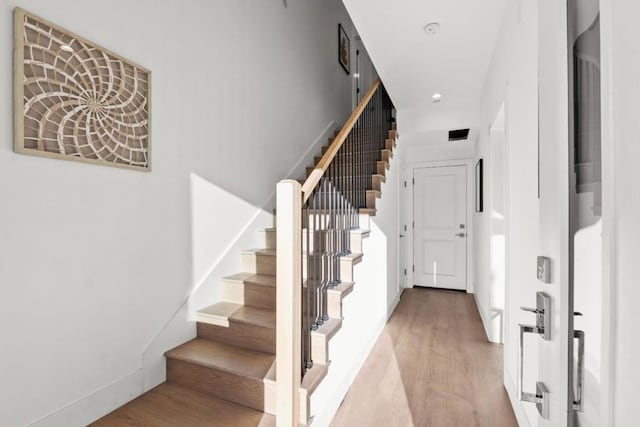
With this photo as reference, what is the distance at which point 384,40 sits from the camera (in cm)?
256

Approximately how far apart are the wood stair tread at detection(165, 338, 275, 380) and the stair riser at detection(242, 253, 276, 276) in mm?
658

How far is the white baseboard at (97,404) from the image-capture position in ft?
5.05

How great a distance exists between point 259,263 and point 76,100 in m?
1.62

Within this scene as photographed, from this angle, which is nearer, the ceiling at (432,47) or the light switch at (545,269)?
the light switch at (545,269)

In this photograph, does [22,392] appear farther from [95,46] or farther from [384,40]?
[384,40]

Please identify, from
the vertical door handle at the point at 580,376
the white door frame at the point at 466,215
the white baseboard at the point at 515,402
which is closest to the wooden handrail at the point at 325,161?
the vertical door handle at the point at 580,376

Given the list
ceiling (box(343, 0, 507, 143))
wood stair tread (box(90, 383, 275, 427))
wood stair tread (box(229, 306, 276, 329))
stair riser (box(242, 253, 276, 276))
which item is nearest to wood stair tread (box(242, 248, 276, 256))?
stair riser (box(242, 253, 276, 276))

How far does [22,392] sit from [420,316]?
11.8 ft

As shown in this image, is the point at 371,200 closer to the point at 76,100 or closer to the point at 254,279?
the point at 254,279

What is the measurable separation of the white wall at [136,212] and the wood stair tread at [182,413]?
0.30 feet

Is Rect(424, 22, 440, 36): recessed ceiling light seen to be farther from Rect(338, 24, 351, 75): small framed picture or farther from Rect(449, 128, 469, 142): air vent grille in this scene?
Rect(338, 24, 351, 75): small framed picture

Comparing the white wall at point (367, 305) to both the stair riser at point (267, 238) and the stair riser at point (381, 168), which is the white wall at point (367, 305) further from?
the stair riser at point (267, 238)

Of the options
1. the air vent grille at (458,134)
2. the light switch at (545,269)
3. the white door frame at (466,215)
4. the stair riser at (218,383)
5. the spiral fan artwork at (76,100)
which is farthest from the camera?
the white door frame at (466,215)
